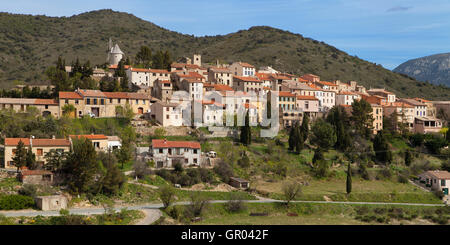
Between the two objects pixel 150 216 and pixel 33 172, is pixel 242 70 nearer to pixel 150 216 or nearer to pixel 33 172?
pixel 33 172

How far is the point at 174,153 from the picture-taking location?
4384 centimetres

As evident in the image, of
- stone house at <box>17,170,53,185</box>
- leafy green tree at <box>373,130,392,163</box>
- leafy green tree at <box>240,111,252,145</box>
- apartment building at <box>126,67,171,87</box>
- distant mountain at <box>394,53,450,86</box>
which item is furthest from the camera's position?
distant mountain at <box>394,53,450,86</box>

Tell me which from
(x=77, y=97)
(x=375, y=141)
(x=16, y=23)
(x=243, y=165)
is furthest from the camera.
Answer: (x=16, y=23)

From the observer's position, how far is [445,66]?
594 feet

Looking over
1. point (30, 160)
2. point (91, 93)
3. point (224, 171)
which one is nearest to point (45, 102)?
point (91, 93)

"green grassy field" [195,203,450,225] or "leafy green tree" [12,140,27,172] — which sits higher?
"leafy green tree" [12,140,27,172]

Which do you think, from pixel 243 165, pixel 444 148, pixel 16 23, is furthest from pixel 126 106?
pixel 16 23

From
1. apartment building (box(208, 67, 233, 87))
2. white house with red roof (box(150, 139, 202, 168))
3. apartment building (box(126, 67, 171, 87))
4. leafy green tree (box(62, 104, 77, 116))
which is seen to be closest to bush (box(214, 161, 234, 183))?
white house with red roof (box(150, 139, 202, 168))

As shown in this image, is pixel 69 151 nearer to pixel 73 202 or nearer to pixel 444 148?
pixel 73 202

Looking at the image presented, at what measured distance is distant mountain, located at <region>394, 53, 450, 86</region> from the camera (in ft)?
575

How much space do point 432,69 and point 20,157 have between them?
184 meters

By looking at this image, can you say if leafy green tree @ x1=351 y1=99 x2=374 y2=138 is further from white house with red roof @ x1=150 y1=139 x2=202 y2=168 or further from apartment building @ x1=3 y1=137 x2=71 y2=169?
apartment building @ x1=3 y1=137 x2=71 y2=169

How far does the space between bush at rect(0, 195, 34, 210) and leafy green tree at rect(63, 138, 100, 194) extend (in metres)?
3.71

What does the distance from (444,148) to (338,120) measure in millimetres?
15396
